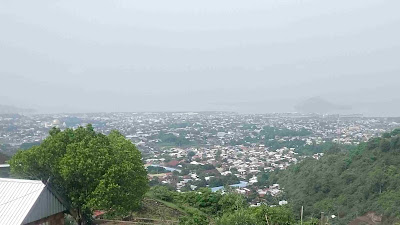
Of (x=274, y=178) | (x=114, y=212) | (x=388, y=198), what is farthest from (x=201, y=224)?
(x=274, y=178)

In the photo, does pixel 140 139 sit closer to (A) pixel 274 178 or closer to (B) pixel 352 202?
(A) pixel 274 178

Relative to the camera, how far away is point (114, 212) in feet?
34.9

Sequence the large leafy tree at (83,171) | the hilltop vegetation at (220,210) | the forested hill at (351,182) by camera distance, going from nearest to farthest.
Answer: the large leafy tree at (83,171), the hilltop vegetation at (220,210), the forested hill at (351,182)

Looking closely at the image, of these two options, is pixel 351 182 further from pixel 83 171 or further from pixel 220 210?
pixel 83 171

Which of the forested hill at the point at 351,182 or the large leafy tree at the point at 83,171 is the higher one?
the large leafy tree at the point at 83,171

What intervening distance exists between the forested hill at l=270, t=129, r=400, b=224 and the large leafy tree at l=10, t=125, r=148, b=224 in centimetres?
1889

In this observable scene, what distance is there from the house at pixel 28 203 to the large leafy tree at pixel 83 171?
113 centimetres

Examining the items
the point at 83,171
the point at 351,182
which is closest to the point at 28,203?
the point at 83,171

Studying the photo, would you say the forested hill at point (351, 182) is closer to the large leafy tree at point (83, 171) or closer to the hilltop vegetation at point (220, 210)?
the hilltop vegetation at point (220, 210)

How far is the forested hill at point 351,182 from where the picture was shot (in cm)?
2631

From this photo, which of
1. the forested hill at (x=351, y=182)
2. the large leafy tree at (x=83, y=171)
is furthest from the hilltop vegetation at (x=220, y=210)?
the forested hill at (x=351, y=182)

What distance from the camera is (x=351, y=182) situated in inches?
1212

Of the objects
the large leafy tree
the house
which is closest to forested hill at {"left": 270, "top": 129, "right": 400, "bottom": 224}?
the large leafy tree

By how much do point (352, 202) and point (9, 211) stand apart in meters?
25.2
